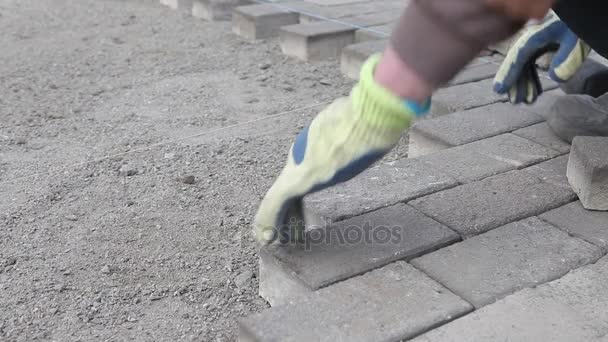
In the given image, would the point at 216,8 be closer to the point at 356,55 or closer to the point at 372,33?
the point at 372,33

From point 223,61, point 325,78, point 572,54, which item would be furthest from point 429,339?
point 223,61

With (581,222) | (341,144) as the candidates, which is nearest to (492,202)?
(581,222)

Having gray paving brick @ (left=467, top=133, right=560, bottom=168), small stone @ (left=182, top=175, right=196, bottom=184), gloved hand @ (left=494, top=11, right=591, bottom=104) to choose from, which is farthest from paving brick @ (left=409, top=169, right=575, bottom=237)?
small stone @ (left=182, top=175, right=196, bottom=184)

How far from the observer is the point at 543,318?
5.36 ft

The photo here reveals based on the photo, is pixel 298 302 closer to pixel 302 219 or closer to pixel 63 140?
pixel 302 219

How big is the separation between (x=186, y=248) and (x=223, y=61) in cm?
205

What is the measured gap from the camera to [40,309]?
1949 millimetres

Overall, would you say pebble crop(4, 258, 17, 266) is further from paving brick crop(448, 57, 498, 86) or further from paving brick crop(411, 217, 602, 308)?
paving brick crop(448, 57, 498, 86)

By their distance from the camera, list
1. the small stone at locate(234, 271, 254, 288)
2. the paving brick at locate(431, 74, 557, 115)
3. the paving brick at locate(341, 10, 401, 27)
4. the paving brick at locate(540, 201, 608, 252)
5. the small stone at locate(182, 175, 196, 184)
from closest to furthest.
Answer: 1. the paving brick at locate(540, 201, 608, 252)
2. the small stone at locate(234, 271, 254, 288)
3. the small stone at locate(182, 175, 196, 184)
4. the paving brick at locate(431, 74, 557, 115)
5. the paving brick at locate(341, 10, 401, 27)

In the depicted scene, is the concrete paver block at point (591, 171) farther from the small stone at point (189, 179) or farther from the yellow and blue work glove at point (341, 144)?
the small stone at point (189, 179)

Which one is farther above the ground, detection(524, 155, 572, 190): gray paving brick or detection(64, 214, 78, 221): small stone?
detection(524, 155, 572, 190): gray paving brick

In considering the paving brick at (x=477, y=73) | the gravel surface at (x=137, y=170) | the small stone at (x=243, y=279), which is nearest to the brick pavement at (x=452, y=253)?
the small stone at (x=243, y=279)

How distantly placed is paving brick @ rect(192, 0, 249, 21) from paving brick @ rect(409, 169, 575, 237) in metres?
3.12

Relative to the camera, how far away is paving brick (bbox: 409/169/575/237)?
→ 2025 mm
